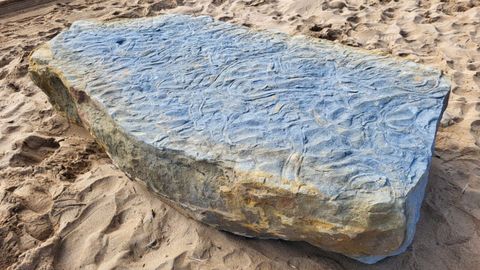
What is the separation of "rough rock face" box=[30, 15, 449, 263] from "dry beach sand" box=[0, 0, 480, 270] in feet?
0.45

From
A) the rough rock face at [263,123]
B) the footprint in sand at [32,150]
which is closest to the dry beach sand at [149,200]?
the footprint in sand at [32,150]

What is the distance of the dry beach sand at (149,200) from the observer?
1899 mm

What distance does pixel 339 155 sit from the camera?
1.69 meters

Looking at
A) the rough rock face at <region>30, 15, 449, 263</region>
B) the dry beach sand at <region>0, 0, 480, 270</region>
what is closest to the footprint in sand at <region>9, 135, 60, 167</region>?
the dry beach sand at <region>0, 0, 480, 270</region>

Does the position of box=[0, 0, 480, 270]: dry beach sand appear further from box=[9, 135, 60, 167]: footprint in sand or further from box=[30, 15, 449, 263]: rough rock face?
box=[30, 15, 449, 263]: rough rock face

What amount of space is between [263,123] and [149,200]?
65 centimetres

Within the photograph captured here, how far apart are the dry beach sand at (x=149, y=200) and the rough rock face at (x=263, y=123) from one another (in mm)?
136

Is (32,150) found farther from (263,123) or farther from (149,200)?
(263,123)

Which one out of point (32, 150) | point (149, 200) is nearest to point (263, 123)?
point (149, 200)

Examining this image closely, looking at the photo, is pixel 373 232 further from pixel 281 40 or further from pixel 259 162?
pixel 281 40

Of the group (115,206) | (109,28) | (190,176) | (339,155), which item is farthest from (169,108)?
(109,28)

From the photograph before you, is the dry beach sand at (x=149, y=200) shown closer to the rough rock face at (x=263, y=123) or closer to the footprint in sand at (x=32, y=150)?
the footprint in sand at (x=32, y=150)

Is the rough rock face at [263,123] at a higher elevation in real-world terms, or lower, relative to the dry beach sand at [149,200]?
higher

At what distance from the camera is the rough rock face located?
159 centimetres
